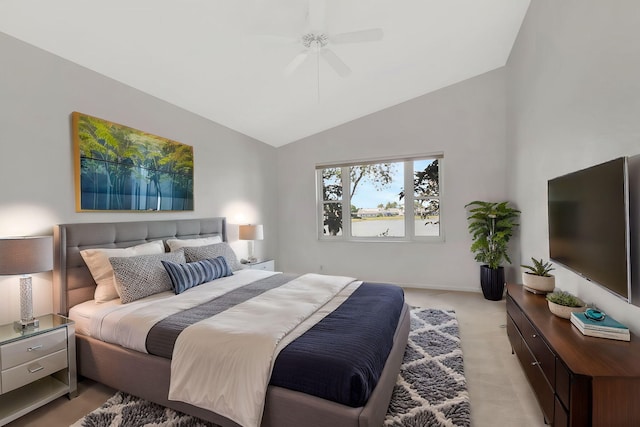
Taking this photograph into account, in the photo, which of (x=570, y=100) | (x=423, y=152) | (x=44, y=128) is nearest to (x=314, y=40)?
(x=570, y=100)

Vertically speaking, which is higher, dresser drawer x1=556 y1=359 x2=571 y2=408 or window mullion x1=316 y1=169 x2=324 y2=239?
window mullion x1=316 y1=169 x2=324 y2=239

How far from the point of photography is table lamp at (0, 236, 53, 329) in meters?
1.89

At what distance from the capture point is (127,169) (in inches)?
115

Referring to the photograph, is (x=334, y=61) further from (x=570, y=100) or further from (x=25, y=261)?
(x=25, y=261)

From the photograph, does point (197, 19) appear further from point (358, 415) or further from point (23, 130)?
point (358, 415)

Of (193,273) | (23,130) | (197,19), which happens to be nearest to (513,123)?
(197,19)

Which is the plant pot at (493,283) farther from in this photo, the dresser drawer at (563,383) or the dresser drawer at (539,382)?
the dresser drawer at (563,383)

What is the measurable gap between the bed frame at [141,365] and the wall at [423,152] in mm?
2213

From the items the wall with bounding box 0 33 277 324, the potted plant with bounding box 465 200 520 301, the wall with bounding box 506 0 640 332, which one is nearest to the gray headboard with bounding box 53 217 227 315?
the wall with bounding box 0 33 277 324

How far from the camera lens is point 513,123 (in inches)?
153

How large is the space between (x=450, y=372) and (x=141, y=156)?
344cm

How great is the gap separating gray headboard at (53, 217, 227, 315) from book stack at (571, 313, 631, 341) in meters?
3.55

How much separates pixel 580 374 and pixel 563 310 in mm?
797

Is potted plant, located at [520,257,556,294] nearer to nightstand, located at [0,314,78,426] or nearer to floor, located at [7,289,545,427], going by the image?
floor, located at [7,289,545,427]
